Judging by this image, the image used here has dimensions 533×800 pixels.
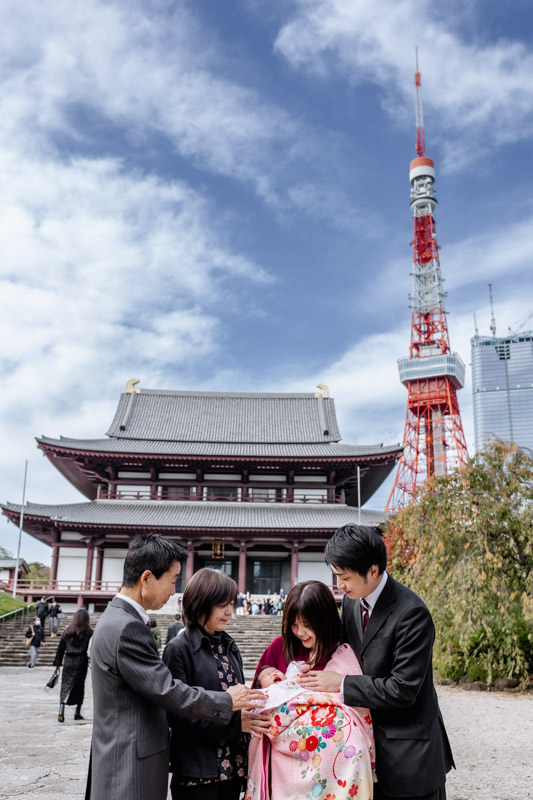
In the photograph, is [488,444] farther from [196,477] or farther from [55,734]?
[196,477]

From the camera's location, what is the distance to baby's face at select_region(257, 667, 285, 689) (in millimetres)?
2875

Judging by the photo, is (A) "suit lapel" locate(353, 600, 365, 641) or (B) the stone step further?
(B) the stone step

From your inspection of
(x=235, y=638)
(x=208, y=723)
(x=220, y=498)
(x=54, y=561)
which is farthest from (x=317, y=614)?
(x=220, y=498)

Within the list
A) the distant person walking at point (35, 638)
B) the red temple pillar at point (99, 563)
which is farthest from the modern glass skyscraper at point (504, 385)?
the distant person walking at point (35, 638)

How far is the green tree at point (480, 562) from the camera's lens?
37.1 ft

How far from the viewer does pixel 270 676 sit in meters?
2.89

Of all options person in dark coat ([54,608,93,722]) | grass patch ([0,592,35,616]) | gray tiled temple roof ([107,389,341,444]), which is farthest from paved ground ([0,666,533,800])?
gray tiled temple roof ([107,389,341,444])

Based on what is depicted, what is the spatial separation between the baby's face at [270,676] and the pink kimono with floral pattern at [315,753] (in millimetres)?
143

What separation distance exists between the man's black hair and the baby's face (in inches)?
21.1

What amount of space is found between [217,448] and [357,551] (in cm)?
2678

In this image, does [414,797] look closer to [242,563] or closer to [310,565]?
[242,563]

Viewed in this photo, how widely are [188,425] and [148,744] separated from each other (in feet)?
97.8

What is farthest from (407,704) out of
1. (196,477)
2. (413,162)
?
(413,162)

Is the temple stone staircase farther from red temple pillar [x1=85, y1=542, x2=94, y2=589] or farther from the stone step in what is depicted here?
red temple pillar [x1=85, y1=542, x2=94, y2=589]
